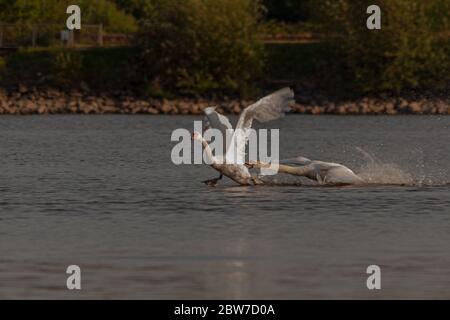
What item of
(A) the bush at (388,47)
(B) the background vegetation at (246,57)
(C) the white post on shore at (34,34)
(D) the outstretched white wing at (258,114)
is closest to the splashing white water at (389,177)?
(D) the outstretched white wing at (258,114)

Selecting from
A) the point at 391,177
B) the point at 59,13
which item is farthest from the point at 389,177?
the point at 59,13

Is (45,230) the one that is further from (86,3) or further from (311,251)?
(86,3)

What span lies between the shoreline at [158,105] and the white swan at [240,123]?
5561 centimetres

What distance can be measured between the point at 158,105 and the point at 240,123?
6026 cm

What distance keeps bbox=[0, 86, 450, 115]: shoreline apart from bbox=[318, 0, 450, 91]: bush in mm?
2669

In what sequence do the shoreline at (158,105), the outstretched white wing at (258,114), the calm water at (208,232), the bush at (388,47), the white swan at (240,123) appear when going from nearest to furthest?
1. the calm water at (208,232)
2. the white swan at (240,123)
3. the outstretched white wing at (258,114)
4. the shoreline at (158,105)
5. the bush at (388,47)

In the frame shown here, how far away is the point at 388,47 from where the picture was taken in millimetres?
100125

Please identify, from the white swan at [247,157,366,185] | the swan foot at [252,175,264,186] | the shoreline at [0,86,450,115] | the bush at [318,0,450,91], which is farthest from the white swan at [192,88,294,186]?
the bush at [318,0,450,91]

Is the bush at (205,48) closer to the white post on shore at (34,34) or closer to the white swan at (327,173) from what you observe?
the white post on shore at (34,34)

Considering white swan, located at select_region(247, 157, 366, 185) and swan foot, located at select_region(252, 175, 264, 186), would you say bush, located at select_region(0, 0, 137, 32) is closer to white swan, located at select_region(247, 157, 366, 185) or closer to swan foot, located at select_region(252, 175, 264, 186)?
swan foot, located at select_region(252, 175, 264, 186)

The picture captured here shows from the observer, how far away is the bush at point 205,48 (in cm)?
9938

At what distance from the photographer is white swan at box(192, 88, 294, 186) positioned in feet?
103

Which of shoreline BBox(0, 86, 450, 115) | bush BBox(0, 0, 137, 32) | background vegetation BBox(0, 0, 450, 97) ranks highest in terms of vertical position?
bush BBox(0, 0, 137, 32)
